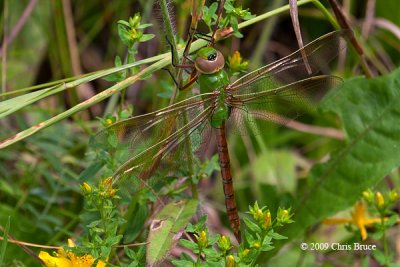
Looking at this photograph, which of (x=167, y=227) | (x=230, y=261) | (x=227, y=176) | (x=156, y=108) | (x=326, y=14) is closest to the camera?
(x=230, y=261)

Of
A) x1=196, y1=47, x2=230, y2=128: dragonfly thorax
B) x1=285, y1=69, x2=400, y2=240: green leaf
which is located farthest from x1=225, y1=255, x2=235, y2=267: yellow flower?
x1=285, y1=69, x2=400, y2=240: green leaf

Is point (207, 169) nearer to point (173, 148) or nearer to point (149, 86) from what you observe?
point (173, 148)

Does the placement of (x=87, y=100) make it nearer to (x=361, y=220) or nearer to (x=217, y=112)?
(x=217, y=112)

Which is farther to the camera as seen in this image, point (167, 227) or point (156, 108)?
point (156, 108)

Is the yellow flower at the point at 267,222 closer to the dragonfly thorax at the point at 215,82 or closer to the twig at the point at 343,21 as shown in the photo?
the dragonfly thorax at the point at 215,82

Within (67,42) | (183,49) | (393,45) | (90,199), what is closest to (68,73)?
(67,42)

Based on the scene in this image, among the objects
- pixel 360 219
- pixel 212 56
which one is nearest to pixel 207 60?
pixel 212 56
